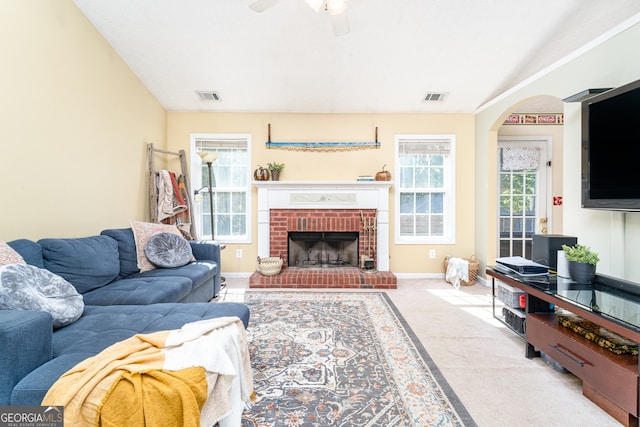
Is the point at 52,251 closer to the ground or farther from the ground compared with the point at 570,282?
farther from the ground

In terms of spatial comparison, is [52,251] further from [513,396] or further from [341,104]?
[341,104]

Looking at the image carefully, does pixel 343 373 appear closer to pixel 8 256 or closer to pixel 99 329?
pixel 99 329

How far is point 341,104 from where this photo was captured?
13.5 ft

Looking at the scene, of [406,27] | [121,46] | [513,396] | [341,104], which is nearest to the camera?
[513,396]

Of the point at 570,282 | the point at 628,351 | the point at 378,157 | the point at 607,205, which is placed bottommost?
the point at 628,351

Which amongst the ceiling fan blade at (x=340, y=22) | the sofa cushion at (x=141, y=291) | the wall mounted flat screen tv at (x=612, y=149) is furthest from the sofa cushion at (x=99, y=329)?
the wall mounted flat screen tv at (x=612, y=149)

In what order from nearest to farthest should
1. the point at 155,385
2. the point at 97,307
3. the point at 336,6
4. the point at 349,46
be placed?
the point at 155,385, the point at 97,307, the point at 336,6, the point at 349,46

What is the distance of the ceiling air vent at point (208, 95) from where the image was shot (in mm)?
3867

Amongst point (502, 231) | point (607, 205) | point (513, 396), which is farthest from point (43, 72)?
point (502, 231)

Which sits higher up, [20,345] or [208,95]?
[208,95]

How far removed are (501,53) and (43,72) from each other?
14.0 ft

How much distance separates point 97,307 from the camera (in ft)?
6.03

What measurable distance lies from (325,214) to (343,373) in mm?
2563

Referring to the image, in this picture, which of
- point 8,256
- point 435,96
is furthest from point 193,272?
point 435,96
